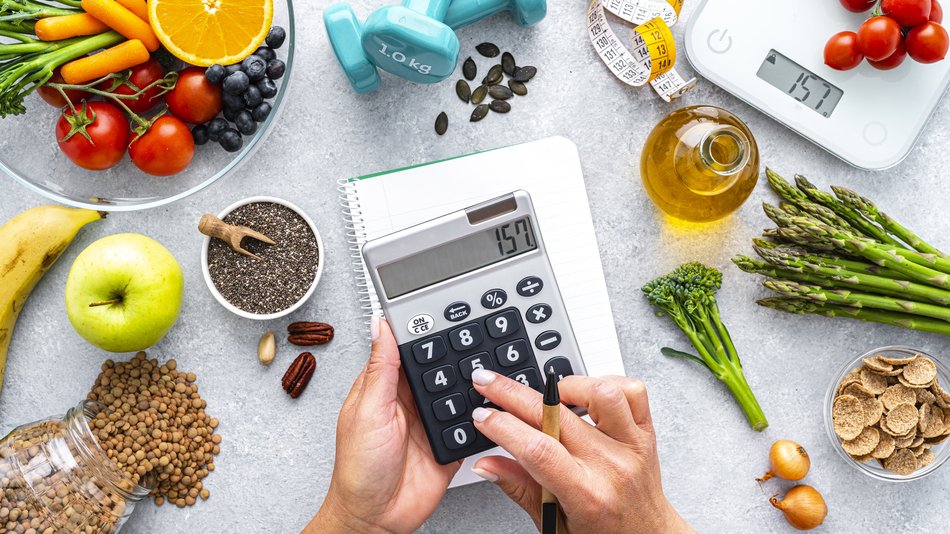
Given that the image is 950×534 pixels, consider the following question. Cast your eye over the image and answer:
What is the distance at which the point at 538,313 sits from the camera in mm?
1377

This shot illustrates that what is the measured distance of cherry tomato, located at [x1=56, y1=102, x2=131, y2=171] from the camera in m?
1.49

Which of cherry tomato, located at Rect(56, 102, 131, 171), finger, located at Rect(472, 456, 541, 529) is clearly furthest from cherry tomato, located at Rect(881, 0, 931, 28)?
cherry tomato, located at Rect(56, 102, 131, 171)

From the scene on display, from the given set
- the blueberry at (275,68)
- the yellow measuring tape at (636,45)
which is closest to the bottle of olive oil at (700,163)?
the yellow measuring tape at (636,45)

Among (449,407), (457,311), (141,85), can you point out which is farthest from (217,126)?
(449,407)

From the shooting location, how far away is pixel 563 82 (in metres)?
1.71

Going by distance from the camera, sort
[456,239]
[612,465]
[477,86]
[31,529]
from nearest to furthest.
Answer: [612,465]
[456,239]
[31,529]
[477,86]

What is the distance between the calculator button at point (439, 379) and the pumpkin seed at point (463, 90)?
701 millimetres

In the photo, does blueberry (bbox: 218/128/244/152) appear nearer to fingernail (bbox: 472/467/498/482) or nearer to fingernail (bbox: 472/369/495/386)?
fingernail (bbox: 472/369/495/386)

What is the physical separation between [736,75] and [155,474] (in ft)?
5.50

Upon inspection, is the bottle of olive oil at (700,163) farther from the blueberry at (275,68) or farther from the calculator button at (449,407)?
the blueberry at (275,68)

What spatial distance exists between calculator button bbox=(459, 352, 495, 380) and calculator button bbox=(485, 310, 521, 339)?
0.04 m

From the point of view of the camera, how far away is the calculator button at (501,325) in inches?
53.6

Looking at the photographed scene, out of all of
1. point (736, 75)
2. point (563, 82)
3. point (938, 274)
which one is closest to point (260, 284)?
point (563, 82)

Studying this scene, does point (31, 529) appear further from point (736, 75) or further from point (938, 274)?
point (938, 274)
